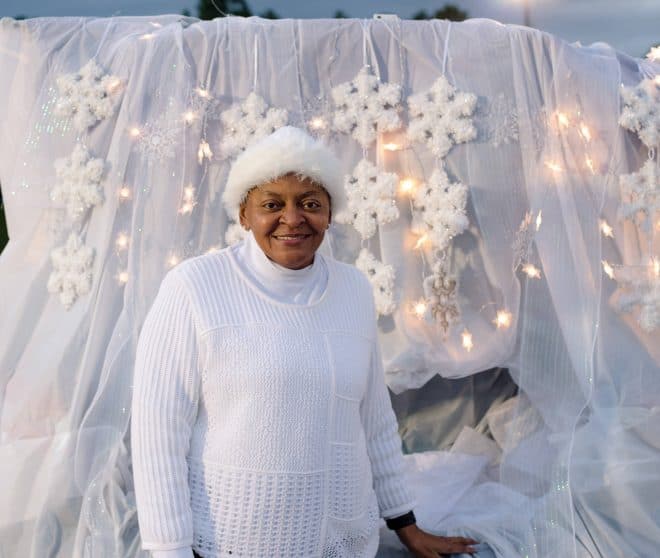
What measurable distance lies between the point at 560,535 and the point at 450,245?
1001 mm

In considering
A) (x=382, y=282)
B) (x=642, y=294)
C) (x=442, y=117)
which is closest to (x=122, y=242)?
(x=382, y=282)

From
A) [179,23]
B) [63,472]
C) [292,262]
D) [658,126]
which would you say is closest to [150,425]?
[292,262]

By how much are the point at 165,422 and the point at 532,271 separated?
63.7 inches

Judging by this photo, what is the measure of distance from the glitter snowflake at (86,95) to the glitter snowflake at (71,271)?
1.34ft

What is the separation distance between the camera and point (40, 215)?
2.88 meters

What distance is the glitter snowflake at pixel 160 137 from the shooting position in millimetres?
2805

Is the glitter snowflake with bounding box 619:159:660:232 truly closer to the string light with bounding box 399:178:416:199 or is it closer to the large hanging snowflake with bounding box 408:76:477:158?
the large hanging snowflake with bounding box 408:76:477:158

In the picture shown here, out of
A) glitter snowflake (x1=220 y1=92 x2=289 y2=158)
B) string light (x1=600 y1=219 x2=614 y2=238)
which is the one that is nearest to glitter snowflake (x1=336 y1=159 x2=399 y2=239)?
glitter snowflake (x1=220 y1=92 x2=289 y2=158)

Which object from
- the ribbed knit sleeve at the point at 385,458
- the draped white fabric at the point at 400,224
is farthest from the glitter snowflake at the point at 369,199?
the ribbed knit sleeve at the point at 385,458

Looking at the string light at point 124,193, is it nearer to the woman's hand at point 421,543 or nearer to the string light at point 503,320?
the string light at point 503,320

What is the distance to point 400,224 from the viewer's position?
2910 mm

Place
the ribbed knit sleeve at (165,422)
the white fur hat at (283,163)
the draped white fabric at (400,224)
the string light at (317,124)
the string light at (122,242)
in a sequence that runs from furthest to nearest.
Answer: the string light at (317,124) → the string light at (122,242) → the draped white fabric at (400,224) → the white fur hat at (283,163) → the ribbed knit sleeve at (165,422)

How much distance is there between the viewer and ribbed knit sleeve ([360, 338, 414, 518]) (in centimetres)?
191

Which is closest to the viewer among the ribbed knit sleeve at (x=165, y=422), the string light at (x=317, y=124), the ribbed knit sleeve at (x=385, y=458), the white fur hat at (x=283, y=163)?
the ribbed knit sleeve at (x=165, y=422)
